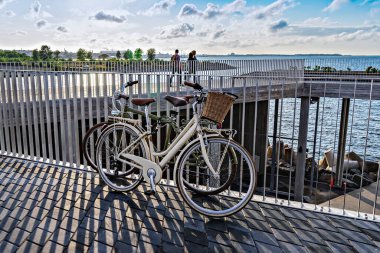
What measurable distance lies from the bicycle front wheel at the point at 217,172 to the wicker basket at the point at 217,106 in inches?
9.5

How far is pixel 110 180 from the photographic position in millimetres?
4508

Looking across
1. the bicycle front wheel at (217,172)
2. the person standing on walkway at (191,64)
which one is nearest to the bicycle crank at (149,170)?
the bicycle front wheel at (217,172)

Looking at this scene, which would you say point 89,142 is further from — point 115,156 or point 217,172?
point 217,172

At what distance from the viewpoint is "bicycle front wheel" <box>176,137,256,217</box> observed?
3.61 metres

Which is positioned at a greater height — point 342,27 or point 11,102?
point 342,27

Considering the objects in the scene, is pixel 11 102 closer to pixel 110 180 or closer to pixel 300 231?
pixel 110 180

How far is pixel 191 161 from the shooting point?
12.7ft

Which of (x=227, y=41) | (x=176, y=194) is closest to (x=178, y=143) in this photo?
(x=176, y=194)

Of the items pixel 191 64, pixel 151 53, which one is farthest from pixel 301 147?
pixel 151 53

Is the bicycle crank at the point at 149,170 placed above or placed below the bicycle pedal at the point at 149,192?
above

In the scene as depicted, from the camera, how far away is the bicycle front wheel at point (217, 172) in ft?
11.8

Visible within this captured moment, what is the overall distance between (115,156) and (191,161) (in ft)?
3.50

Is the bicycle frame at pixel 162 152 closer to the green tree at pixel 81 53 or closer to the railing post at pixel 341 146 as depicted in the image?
the railing post at pixel 341 146

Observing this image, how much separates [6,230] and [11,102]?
2908 millimetres
